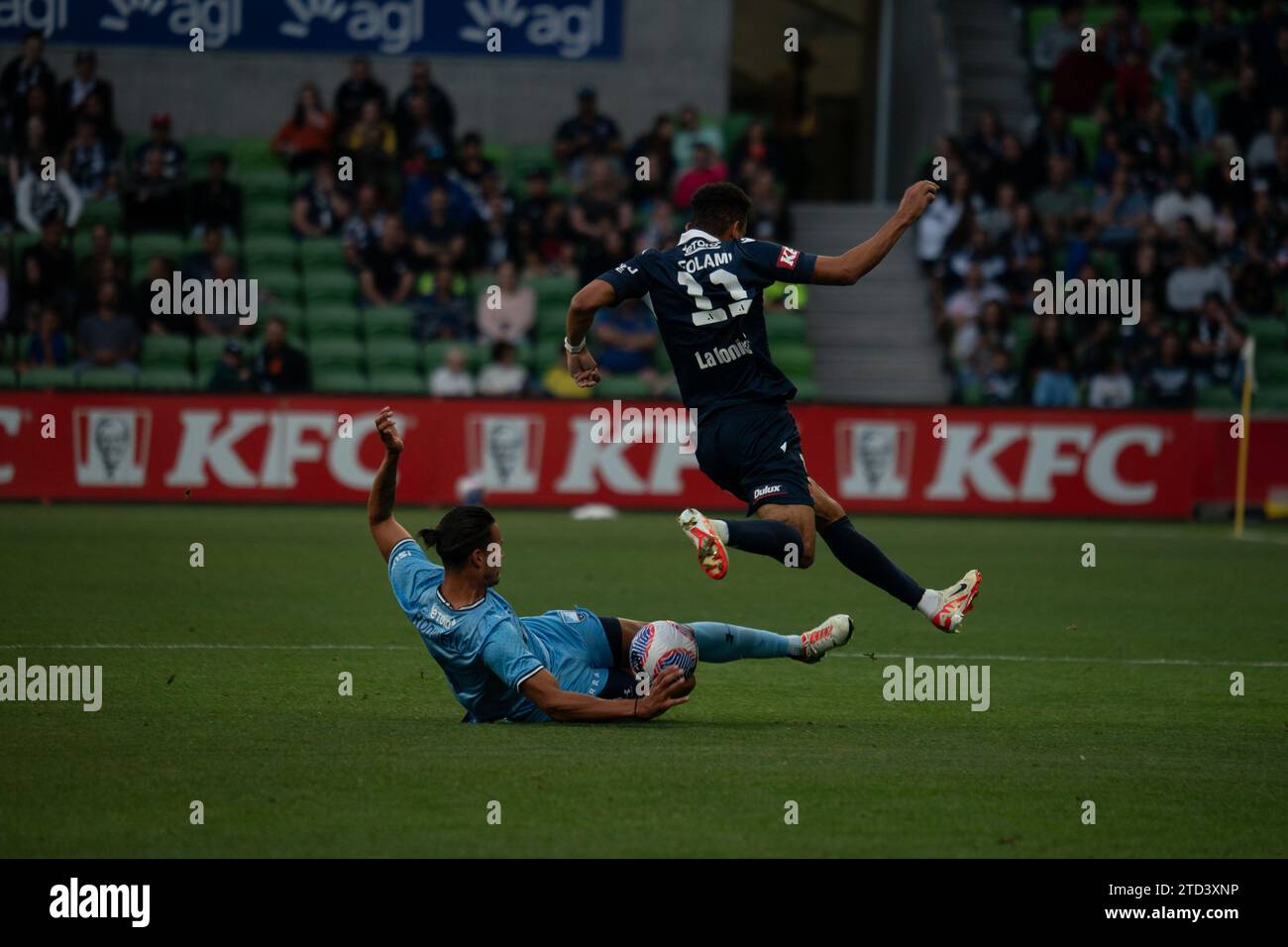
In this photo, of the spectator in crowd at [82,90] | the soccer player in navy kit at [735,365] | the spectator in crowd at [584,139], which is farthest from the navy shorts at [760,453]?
the spectator in crowd at [82,90]

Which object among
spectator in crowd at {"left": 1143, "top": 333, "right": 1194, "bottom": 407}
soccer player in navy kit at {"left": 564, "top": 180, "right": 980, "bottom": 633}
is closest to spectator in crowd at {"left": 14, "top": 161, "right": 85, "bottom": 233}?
spectator in crowd at {"left": 1143, "top": 333, "right": 1194, "bottom": 407}

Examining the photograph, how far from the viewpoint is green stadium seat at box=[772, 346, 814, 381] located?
934 inches

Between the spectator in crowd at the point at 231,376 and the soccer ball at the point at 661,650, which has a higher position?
the spectator in crowd at the point at 231,376

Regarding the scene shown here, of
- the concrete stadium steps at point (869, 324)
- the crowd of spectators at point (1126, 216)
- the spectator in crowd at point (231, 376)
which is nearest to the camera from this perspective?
the spectator in crowd at point (231, 376)

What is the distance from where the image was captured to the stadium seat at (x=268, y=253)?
2345 centimetres

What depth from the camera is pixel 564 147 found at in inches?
964

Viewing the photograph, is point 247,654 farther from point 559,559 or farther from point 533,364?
point 533,364

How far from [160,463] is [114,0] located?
7.84 metres

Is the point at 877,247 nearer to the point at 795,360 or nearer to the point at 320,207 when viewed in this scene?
the point at 795,360

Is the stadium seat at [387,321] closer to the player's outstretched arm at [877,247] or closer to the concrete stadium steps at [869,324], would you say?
the concrete stadium steps at [869,324]

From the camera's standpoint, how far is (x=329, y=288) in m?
23.4

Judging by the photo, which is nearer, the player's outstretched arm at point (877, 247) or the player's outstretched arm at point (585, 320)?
the player's outstretched arm at point (877, 247)

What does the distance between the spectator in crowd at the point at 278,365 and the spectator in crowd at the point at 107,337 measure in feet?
5.16

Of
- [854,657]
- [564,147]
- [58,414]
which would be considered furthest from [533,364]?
[854,657]
